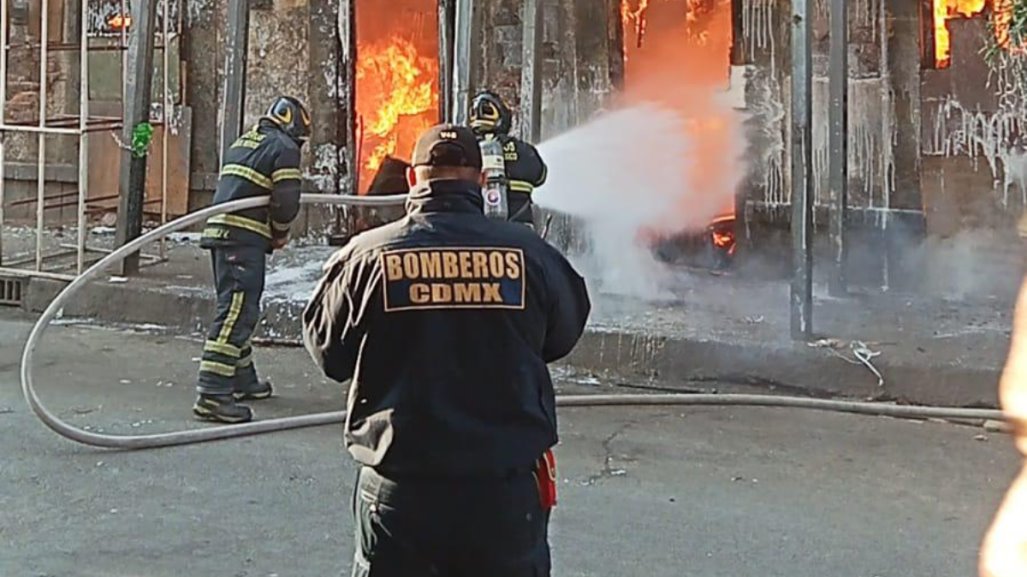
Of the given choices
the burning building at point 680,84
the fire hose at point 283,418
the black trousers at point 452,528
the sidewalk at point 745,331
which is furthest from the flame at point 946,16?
the black trousers at point 452,528

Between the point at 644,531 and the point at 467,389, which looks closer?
the point at 467,389

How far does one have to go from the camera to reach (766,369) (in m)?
8.03

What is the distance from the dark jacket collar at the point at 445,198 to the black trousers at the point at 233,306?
4.01 m

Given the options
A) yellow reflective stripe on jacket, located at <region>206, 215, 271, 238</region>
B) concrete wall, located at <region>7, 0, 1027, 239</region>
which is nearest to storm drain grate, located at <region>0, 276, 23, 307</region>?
concrete wall, located at <region>7, 0, 1027, 239</region>

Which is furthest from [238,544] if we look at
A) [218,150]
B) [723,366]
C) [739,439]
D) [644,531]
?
[218,150]

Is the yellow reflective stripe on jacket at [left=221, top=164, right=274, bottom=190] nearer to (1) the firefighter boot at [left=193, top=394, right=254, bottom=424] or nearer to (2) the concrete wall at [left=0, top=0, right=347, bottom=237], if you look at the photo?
(1) the firefighter boot at [left=193, top=394, right=254, bottom=424]

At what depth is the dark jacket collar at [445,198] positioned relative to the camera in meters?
3.40

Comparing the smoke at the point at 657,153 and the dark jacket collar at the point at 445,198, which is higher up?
the smoke at the point at 657,153

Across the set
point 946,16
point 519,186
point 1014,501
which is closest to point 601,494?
point 1014,501

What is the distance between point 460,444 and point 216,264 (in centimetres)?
449

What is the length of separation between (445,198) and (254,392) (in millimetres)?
4497

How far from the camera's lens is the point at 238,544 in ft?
17.2

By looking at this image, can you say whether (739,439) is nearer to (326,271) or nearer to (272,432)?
(272,432)

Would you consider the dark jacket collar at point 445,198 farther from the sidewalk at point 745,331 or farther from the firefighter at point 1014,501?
the sidewalk at point 745,331
